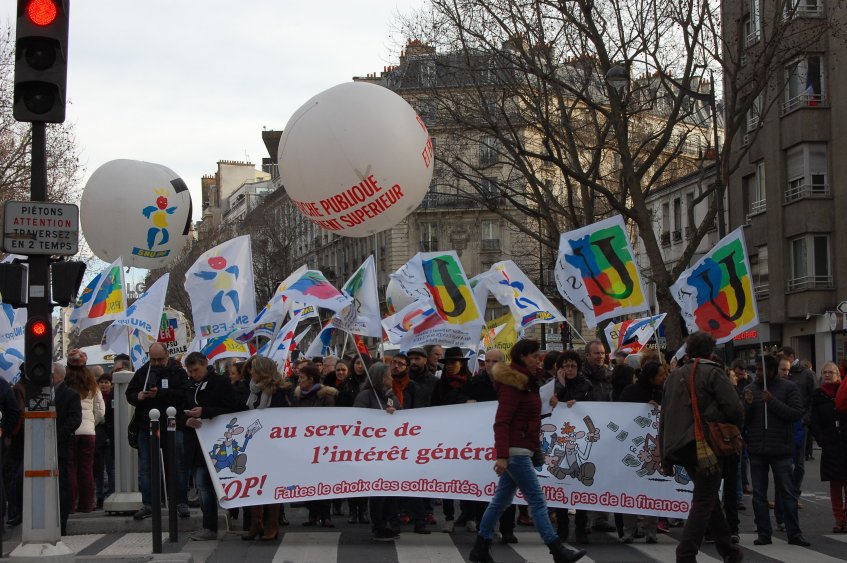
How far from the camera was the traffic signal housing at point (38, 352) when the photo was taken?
992 cm

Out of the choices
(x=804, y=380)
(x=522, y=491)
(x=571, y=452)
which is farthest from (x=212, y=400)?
(x=804, y=380)

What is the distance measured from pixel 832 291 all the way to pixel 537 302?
74.5 feet

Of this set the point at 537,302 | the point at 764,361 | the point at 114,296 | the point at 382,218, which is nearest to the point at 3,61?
the point at 114,296

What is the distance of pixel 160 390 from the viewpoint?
1270 cm

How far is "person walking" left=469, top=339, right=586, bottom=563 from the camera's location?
955 cm

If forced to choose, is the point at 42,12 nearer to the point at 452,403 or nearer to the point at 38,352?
the point at 38,352

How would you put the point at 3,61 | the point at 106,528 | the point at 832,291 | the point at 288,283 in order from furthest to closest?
the point at 832,291
the point at 3,61
the point at 288,283
the point at 106,528

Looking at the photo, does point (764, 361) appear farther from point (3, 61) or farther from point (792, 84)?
point (792, 84)

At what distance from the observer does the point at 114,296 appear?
55.1ft

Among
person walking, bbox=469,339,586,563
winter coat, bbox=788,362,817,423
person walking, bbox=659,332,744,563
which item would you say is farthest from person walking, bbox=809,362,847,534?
person walking, bbox=469,339,586,563

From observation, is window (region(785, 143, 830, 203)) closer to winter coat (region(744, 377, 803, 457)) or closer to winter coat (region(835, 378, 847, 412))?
winter coat (region(835, 378, 847, 412))

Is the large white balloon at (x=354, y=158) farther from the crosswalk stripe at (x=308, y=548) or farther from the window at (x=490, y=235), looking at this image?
the window at (x=490, y=235)

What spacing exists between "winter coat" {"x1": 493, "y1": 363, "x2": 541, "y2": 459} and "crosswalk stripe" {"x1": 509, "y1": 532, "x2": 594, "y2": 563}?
1320 mm

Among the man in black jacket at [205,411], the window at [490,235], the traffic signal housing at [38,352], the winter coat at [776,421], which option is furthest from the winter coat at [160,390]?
the window at [490,235]
